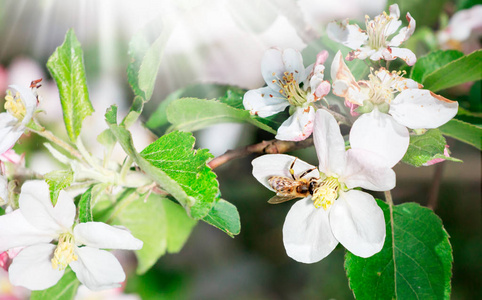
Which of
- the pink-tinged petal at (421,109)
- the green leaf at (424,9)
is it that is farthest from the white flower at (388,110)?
the green leaf at (424,9)

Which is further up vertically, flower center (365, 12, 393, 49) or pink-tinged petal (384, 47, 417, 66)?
flower center (365, 12, 393, 49)

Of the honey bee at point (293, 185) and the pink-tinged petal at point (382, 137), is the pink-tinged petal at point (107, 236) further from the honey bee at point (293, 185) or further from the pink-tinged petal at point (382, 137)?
the pink-tinged petal at point (382, 137)

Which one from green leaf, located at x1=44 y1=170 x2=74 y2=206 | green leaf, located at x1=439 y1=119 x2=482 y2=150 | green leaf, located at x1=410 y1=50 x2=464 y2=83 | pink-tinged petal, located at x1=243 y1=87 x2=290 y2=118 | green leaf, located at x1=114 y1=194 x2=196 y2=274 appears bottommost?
green leaf, located at x1=114 y1=194 x2=196 y2=274

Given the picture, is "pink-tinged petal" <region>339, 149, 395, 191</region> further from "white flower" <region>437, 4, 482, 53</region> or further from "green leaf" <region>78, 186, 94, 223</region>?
"white flower" <region>437, 4, 482, 53</region>

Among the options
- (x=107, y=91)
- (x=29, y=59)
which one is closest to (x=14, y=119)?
(x=107, y=91)

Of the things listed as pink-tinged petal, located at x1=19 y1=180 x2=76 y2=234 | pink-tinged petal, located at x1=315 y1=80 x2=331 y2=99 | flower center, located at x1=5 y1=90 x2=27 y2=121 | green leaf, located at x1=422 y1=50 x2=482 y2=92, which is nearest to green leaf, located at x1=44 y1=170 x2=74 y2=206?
pink-tinged petal, located at x1=19 y1=180 x2=76 y2=234

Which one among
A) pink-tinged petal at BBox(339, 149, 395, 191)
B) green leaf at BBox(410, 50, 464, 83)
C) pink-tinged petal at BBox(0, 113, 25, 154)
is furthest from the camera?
green leaf at BBox(410, 50, 464, 83)
